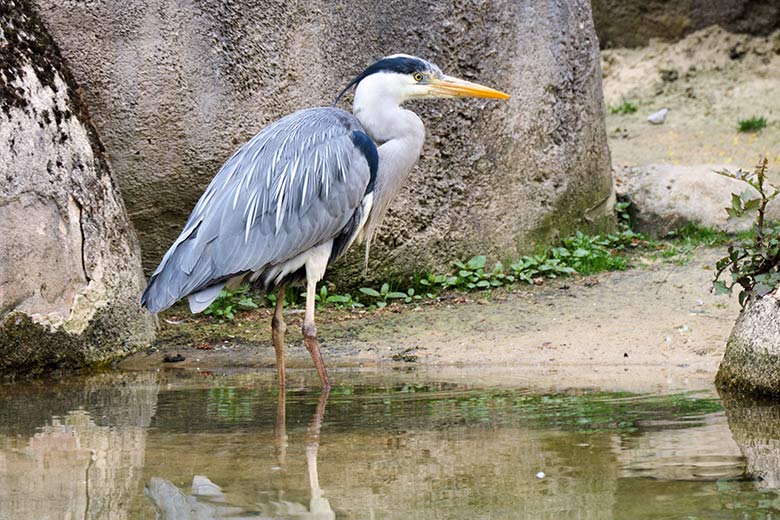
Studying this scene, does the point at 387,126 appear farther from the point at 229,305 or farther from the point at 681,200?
the point at 681,200

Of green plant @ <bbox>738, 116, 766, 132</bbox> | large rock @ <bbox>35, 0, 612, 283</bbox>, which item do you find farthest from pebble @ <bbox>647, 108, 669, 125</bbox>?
large rock @ <bbox>35, 0, 612, 283</bbox>

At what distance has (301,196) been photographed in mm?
6020

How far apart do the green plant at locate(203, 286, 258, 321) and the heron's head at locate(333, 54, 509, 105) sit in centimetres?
181

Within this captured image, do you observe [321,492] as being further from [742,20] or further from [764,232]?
[742,20]

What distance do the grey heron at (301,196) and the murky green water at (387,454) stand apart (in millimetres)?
617

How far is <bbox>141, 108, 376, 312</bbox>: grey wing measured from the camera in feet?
19.2

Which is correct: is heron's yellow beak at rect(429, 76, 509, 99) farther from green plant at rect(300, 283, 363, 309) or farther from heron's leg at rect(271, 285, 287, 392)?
green plant at rect(300, 283, 363, 309)

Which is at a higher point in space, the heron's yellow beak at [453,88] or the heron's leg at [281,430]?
the heron's yellow beak at [453,88]

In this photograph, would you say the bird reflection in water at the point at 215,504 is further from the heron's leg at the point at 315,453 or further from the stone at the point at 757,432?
the stone at the point at 757,432

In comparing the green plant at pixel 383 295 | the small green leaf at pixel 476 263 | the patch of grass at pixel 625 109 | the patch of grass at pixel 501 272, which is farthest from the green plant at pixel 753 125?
the green plant at pixel 383 295

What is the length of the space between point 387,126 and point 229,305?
1891 mm

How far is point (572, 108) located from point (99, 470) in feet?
17.1

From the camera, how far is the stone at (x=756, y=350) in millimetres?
4875

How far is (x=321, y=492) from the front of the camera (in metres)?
3.56
